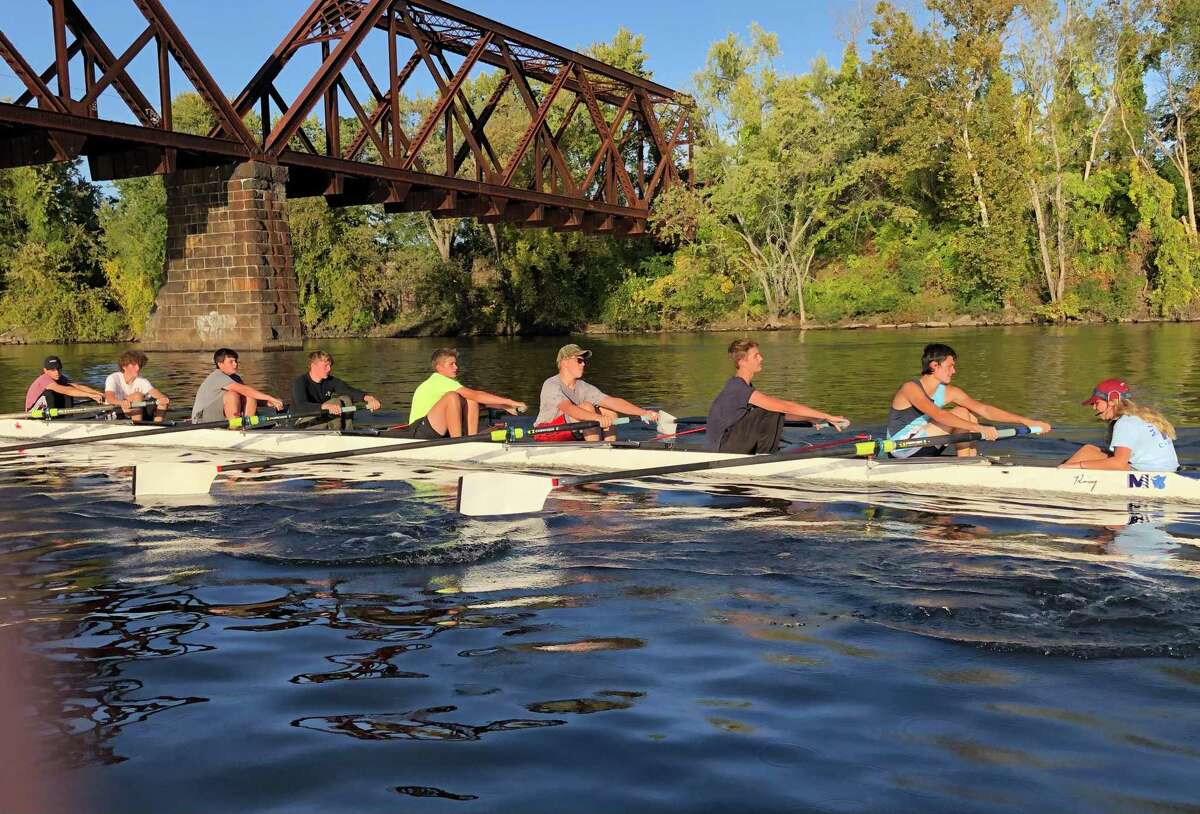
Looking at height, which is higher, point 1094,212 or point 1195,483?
point 1094,212

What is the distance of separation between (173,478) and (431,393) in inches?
132

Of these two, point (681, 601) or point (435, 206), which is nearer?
point (681, 601)

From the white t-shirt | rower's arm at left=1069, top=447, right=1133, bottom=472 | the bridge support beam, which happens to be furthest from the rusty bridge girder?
rower's arm at left=1069, top=447, right=1133, bottom=472

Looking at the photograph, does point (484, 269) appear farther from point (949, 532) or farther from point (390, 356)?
point (949, 532)

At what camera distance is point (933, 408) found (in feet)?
36.8

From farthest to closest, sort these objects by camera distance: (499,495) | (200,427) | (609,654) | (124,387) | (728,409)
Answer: (124,387), (200,427), (728,409), (499,495), (609,654)

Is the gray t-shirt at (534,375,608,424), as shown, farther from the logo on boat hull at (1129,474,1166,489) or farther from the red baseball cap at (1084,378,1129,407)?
the logo on boat hull at (1129,474,1166,489)

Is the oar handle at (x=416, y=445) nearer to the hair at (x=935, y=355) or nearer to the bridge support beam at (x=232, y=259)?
the hair at (x=935, y=355)

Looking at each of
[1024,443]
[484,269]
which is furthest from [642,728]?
[484,269]

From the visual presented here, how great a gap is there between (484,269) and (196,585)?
59.3 meters

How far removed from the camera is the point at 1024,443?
15.2 m

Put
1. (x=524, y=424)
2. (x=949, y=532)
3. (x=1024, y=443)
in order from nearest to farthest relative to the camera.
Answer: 1. (x=949, y=532)
2. (x=1024, y=443)
3. (x=524, y=424)

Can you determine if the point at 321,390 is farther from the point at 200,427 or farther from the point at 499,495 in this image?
the point at 499,495

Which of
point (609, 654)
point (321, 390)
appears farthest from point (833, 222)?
point (609, 654)
